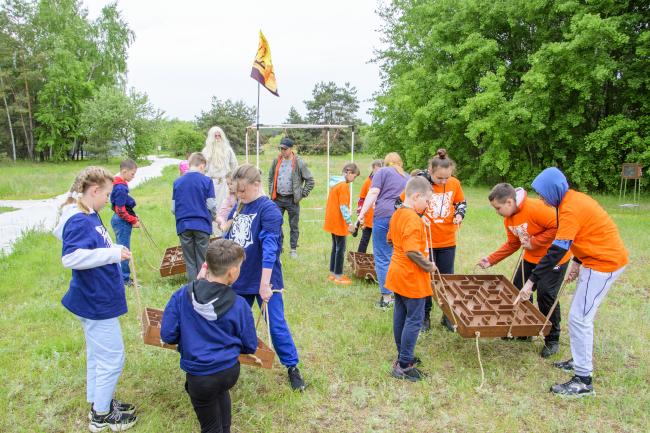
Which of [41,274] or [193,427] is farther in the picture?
[41,274]

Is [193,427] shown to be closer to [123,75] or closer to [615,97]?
[615,97]

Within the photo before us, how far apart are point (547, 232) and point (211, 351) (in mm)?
3482

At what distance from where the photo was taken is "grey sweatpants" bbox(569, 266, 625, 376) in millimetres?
3793

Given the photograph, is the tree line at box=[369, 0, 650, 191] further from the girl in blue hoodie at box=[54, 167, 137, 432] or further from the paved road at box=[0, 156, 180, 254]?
the girl in blue hoodie at box=[54, 167, 137, 432]

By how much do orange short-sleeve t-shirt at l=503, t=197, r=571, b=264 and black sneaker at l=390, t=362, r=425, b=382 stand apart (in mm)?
1727

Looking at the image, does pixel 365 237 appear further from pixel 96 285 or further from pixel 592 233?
pixel 96 285

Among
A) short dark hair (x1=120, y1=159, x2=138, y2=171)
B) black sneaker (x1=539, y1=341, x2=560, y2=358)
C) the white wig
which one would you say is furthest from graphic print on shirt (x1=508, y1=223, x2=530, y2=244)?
short dark hair (x1=120, y1=159, x2=138, y2=171)

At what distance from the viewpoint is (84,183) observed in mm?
3219

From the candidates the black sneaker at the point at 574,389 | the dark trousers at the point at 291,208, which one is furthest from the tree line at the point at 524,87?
the black sneaker at the point at 574,389

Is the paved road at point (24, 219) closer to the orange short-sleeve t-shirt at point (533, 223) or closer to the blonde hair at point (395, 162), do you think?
the blonde hair at point (395, 162)

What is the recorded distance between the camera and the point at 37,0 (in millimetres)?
39812

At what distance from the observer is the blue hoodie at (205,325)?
2680 mm

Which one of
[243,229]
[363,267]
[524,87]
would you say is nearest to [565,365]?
[363,267]

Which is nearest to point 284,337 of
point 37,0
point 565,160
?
point 565,160
